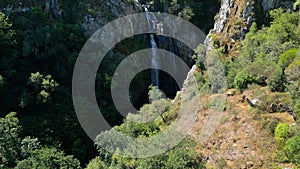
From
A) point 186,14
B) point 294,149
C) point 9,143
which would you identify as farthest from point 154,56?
point 294,149

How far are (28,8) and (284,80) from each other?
43.2 m

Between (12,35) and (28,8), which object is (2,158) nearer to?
(12,35)

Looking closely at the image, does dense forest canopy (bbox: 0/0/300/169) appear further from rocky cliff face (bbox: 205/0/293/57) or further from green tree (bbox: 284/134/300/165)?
rocky cliff face (bbox: 205/0/293/57)

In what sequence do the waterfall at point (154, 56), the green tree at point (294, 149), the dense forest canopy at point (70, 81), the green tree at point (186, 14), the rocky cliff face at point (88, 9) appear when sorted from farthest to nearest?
the green tree at point (186, 14) < the waterfall at point (154, 56) < the rocky cliff face at point (88, 9) < the dense forest canopy at point (70, 81) < the green tree at point (294, 149)

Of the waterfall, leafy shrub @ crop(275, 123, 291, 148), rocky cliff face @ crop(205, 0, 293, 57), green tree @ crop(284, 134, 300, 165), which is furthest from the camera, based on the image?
the waterfall

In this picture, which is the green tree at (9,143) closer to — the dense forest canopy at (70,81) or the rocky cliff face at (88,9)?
the dense forest canopy at (70,81)

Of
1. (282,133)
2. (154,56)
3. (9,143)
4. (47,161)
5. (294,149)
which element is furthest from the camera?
(154,56)

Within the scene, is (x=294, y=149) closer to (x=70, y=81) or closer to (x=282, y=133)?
(x=282, y=133)

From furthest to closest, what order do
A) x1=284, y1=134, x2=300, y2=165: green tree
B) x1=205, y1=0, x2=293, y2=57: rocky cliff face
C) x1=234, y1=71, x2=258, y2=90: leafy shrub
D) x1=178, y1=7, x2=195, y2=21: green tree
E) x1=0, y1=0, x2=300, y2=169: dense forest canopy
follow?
x1=178, y1=7, x2=195, y2=21: green tree < x1=205, y1=0, x2=293, y2=57: rocky cliff face < x1=234, y1=71, x2=258, y2=90: leafy shrub < x1=0, y1=0, x2=300, y2=169: dense forest canopy < x1=284, y1=134, x2=300, y2=165: green tree

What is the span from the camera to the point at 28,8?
58500mm

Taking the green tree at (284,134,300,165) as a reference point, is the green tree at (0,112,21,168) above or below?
above

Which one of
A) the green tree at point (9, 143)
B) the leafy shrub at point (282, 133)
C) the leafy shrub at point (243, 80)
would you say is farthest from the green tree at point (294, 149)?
the green tree at point (9, 143)

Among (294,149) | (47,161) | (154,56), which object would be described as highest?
(154,56)

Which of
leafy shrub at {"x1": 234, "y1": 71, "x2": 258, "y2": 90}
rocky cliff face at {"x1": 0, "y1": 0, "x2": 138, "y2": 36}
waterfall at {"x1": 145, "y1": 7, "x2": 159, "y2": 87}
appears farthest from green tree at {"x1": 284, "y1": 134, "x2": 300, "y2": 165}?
rocky cliff face at {"x1": 0, "y1": 0, "x2": 138, "y2": 36}
